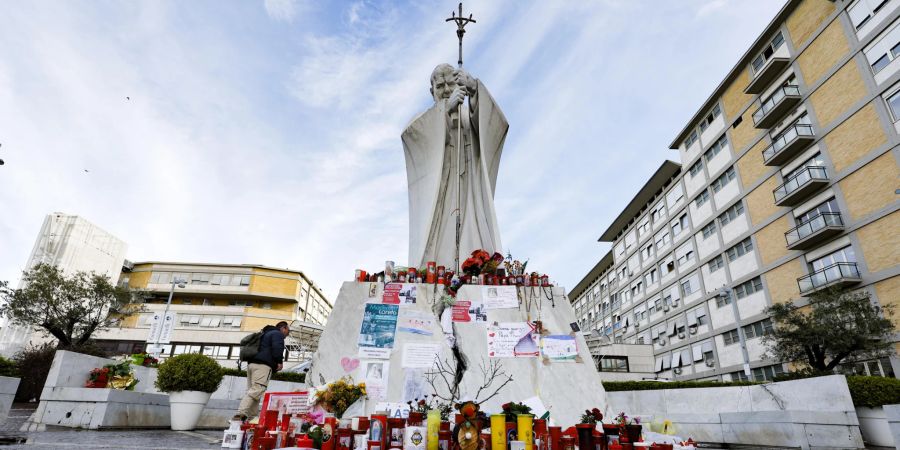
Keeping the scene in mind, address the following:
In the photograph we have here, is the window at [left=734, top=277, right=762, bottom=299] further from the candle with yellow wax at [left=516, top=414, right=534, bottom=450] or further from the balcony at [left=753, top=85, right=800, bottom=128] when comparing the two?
the candle with yellow wax at [left=516, top=414, right=534, bottom=450]

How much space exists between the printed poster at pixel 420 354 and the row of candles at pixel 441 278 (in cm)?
120

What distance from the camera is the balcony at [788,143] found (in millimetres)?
23391

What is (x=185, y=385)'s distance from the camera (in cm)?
727

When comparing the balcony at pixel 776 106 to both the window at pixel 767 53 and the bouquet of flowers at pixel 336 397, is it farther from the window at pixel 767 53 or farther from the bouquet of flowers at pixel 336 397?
the bouquet of flowers at pixel 336 397

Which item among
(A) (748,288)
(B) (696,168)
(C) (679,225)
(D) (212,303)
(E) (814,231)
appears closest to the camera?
(E) (814,231)

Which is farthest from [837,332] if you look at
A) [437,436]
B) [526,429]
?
[437,436]

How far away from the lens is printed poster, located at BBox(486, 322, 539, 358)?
7008mm

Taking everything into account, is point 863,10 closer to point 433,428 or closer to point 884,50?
point 884,50

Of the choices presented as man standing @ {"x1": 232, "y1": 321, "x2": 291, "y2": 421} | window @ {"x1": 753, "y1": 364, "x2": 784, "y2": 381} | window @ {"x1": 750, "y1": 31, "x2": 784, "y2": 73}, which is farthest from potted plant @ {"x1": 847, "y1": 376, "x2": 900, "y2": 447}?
window @ {"x1": 750, "y1": 31, "x2": 784, "y2": 73}

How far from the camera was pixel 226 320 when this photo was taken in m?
43.9

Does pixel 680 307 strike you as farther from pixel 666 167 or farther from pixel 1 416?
pixel 1 416

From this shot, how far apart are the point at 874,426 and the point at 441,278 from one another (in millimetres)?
7701

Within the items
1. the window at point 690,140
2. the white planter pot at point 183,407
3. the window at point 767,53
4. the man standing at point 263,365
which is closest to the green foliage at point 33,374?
the white planter pot at point 183,407

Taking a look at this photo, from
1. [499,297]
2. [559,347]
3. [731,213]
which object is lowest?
[559,347]
